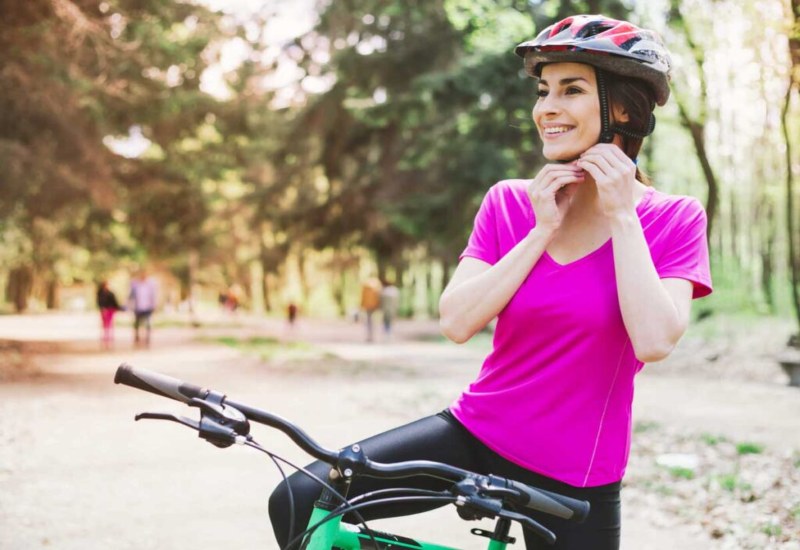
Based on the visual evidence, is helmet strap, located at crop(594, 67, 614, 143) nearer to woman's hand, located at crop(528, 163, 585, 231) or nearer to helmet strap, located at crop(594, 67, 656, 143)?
helmet strap, located at crop(594, 67, 656, 143)

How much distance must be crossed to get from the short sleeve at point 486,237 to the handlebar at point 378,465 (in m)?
0.77

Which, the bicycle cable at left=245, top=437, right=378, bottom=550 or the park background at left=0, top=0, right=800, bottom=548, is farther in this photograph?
the park background at left=0, top=0, right=800, bottom=548

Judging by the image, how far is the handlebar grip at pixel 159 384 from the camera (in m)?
1.80

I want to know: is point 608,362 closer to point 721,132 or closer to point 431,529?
point 431,529

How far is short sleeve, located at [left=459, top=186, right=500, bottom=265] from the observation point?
243 cm

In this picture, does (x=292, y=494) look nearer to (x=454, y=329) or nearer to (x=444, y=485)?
(x=444, y=485)

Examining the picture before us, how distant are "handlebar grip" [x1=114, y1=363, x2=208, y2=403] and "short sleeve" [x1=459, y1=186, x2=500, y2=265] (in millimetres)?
918

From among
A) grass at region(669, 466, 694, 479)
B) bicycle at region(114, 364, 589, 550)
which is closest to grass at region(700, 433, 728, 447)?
grass at region(669, 466, 694, 479)

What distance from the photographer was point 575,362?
7.22 feet

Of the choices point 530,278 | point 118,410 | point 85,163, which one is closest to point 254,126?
point 85,163

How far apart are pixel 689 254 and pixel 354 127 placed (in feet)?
97.7

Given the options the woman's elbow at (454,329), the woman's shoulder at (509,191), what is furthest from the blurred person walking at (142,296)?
the woman's elbow at (454,329)

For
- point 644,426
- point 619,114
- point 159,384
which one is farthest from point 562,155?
point 644,426

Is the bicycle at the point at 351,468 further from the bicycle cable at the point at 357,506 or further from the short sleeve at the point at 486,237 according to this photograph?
the short sleeve at the point at 486,237
